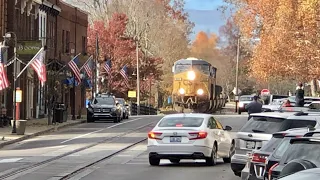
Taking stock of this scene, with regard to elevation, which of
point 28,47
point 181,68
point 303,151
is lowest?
point 303,151

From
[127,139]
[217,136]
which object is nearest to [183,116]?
[217,136]

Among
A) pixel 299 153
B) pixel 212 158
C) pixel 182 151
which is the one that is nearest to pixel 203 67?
pixel 212 158

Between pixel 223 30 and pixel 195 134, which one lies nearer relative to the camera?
pixel 195 134

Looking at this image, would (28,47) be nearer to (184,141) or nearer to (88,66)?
(88,66)

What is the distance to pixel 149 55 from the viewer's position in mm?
75625

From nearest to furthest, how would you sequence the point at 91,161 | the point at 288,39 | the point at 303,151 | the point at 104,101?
the point at 303,151, the point at 91,161, the point at 288,39, the point at 104,101

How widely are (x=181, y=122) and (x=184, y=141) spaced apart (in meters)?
0.98

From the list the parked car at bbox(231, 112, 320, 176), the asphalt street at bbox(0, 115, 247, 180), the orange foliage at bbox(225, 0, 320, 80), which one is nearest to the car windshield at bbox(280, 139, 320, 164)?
the parked car at bbox(231, 112, 320, 176)

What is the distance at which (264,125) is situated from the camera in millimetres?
16359

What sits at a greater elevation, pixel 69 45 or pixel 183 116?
pixel 69 45

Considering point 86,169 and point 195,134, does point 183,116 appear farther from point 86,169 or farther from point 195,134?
point 86,169

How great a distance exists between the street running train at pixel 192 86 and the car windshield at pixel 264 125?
36.6 m

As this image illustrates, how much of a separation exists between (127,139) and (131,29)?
152 ft

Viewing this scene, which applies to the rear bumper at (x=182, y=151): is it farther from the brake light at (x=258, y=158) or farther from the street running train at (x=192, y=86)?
the street running train at (x=192, y=86)
